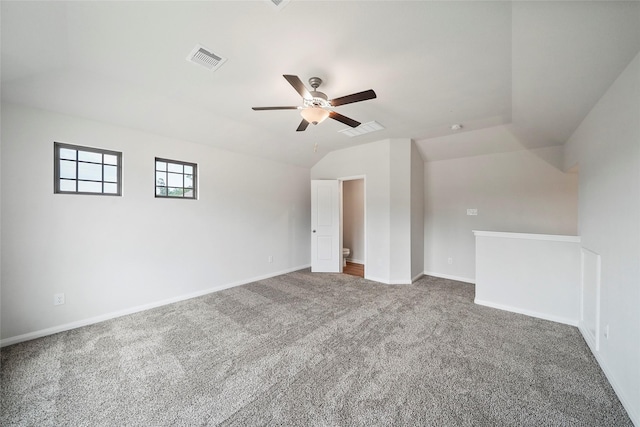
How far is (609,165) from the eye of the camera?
1.91m

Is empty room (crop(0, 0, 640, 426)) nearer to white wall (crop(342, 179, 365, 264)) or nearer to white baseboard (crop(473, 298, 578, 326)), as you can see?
white baseboard (crop(473, 298, 578, 326))

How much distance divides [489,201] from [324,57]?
158 inches

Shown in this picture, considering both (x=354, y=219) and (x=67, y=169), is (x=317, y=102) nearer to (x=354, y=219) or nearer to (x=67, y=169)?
(x=67, y=169)

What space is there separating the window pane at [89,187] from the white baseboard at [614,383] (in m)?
5.19

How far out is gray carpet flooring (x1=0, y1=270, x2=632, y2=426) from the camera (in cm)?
151

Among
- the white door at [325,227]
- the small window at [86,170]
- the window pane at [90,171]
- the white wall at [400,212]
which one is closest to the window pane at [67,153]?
the small window at [86,170]

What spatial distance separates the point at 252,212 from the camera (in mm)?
4414

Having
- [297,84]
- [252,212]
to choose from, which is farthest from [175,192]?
[297,84]

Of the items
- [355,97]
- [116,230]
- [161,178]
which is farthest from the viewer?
[161,178]

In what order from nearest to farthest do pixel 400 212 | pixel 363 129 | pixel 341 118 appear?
pixel 341 118 < pixel 363 129 < pixel 400 212

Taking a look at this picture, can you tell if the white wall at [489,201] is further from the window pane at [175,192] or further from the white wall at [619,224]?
the window pane at [175,192]

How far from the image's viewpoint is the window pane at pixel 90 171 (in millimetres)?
2745

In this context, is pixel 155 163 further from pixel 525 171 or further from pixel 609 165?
pixel 525 171

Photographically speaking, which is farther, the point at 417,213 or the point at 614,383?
the point at 417,213
